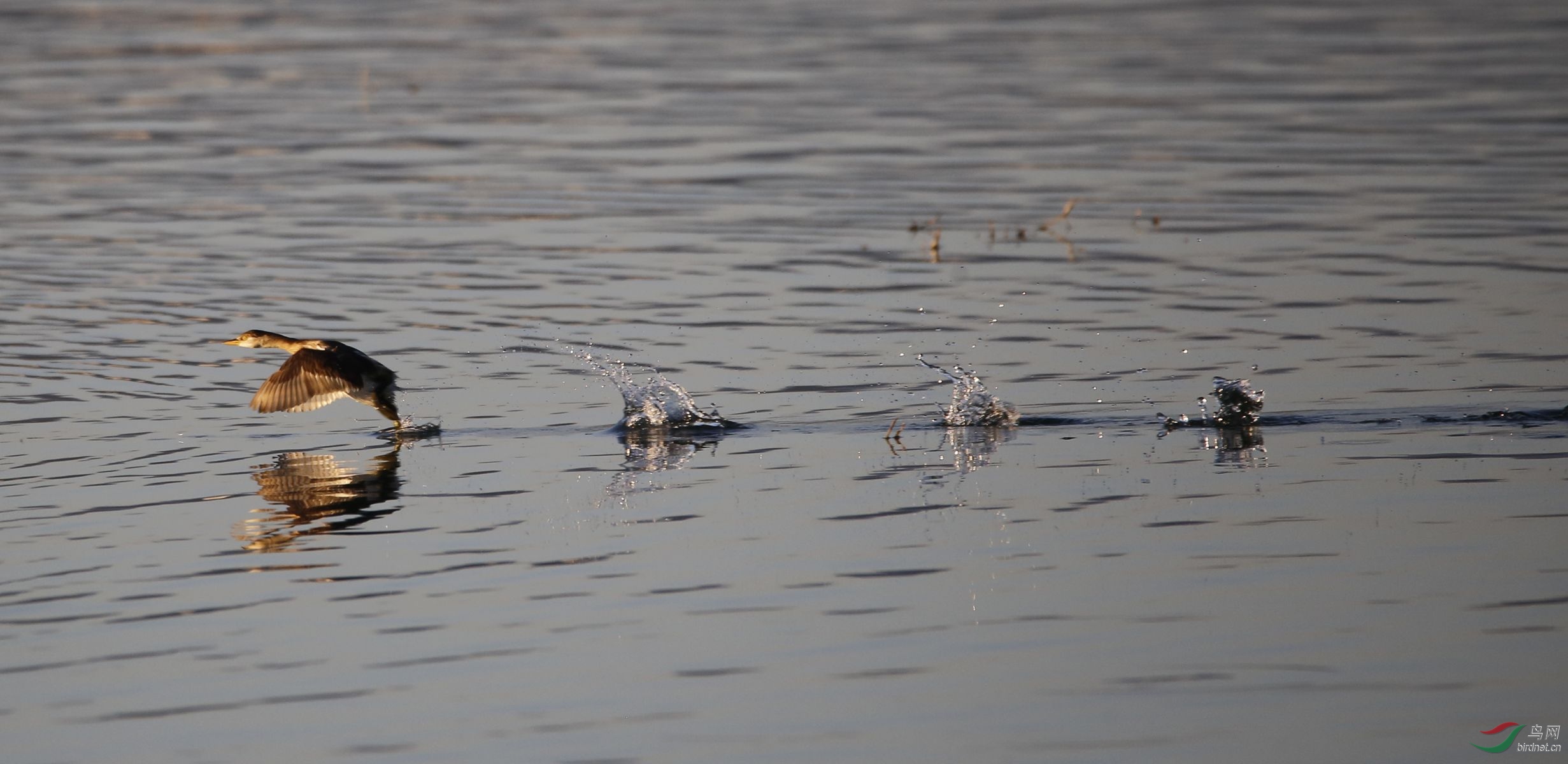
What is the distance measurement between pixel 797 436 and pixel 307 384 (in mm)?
2846

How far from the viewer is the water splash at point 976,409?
11.4 metres

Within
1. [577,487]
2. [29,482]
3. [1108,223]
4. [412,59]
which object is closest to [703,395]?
[577,487]

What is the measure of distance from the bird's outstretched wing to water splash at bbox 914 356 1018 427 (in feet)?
11.3

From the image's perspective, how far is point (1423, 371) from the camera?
12172 mm

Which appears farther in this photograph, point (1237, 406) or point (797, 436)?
point (1237, 406)

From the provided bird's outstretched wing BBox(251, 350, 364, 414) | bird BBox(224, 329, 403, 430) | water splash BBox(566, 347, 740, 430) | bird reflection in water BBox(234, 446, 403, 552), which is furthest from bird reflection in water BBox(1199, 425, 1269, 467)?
bird's outstretched wing BBox(251, 350, 364, 414)

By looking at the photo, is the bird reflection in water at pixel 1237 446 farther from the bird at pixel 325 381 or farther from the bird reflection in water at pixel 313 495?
the bird at pixel 325 381

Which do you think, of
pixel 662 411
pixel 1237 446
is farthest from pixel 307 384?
pixel 1237 446

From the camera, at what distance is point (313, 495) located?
32.8 feet
